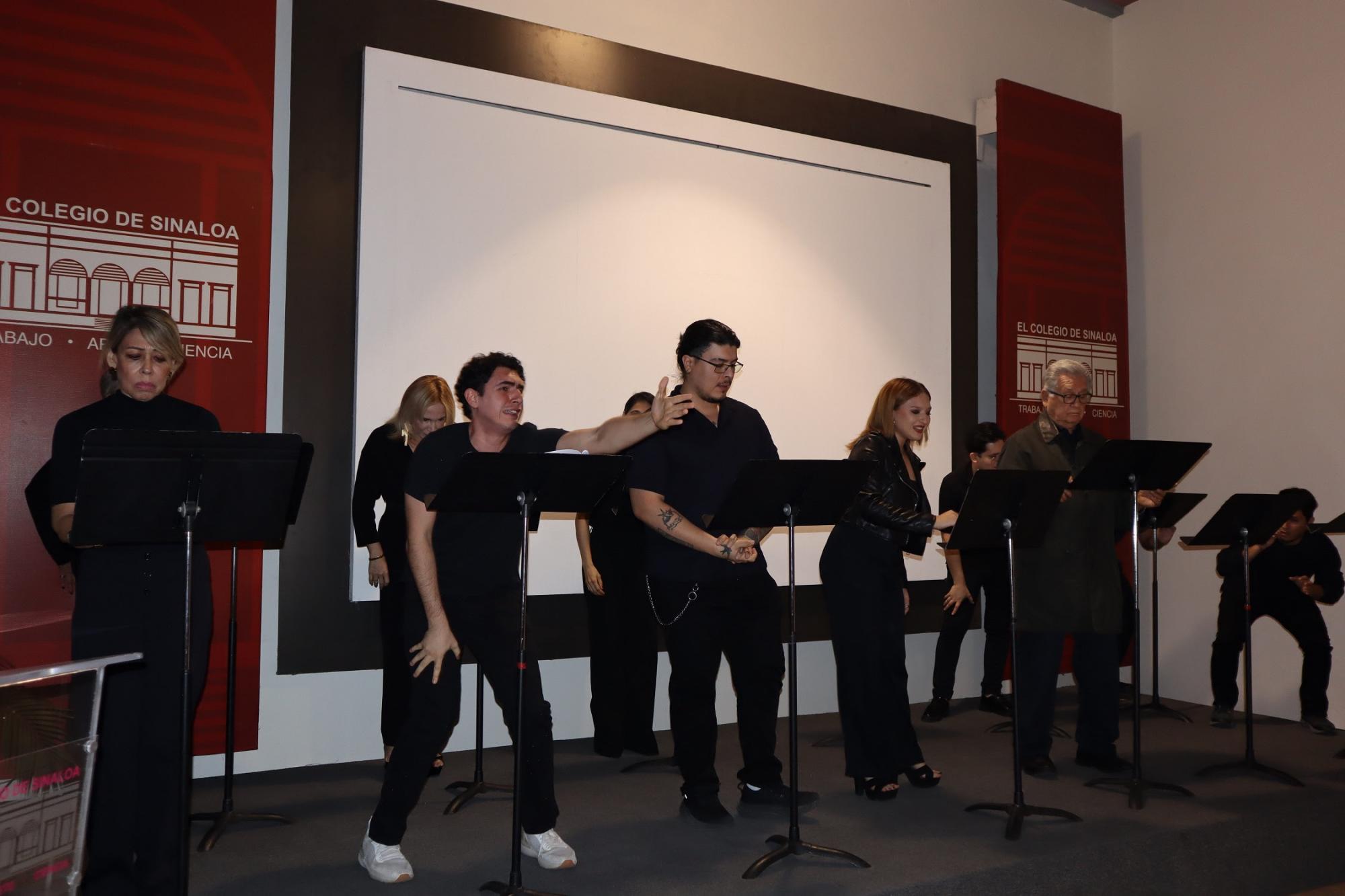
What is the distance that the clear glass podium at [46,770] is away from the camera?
5.71ft

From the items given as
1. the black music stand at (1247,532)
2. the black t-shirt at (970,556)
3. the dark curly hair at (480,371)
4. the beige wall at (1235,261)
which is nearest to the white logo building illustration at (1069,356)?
the beige wall at (1235,261)

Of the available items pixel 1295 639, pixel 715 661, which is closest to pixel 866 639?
pixel 715 661

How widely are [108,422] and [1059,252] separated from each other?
5899 mm

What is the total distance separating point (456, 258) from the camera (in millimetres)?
4902

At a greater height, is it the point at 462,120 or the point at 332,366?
the point at 462,120

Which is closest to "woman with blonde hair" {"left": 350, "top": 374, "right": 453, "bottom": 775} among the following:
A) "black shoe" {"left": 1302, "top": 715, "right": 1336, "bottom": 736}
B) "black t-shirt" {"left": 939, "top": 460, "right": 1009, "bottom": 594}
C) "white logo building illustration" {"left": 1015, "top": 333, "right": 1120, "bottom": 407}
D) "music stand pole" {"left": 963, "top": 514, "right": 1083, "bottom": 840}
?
"music stand pole" {"left": 963, "top": 514, "right": 1083, "bottom": 840}

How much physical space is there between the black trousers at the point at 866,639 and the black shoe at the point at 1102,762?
1044 millimetres

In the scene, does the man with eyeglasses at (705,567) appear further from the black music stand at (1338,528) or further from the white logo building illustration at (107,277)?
the black music stand at (1338,528)

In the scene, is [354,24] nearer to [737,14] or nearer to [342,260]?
[342,260]

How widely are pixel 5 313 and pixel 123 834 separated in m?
2.23

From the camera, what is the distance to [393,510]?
4309 millimetres

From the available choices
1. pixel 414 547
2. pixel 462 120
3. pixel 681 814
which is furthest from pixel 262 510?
pixel 462 120

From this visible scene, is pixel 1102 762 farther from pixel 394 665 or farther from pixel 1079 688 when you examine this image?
pixel 394 665

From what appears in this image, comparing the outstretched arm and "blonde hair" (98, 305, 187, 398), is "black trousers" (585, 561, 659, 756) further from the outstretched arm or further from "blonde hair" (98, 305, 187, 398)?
"blonde hair" (98, 305, 187, 398)
